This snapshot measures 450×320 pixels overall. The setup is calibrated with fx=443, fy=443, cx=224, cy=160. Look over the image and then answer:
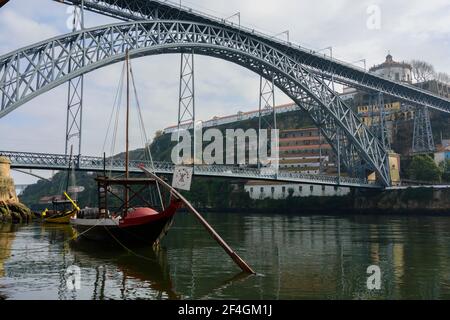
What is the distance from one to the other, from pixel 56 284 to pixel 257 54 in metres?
43.3

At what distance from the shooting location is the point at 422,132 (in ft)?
257

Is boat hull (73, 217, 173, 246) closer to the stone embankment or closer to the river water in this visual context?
the river water

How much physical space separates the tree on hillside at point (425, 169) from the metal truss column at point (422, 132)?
7110 mm

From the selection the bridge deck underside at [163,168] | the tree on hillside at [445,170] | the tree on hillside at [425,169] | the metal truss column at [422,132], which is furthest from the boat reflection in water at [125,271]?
the metal truss column at [422,132]

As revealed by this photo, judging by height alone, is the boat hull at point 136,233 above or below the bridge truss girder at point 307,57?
below

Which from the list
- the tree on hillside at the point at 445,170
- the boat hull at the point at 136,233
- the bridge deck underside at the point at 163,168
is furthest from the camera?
the tree on hillside at the point at 445,170

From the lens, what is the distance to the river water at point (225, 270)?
40.9 ft

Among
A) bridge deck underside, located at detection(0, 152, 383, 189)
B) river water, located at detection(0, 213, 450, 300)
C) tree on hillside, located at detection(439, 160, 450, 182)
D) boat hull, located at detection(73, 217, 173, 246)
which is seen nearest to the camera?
river water, located at detection(0, 213, 450, 300)

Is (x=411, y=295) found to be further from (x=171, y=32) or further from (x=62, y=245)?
(x=171, y=32)

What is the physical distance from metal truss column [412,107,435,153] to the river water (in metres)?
55.6

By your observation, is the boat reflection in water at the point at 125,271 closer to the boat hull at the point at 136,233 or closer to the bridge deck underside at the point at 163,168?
the boat hull at the point at 136,233

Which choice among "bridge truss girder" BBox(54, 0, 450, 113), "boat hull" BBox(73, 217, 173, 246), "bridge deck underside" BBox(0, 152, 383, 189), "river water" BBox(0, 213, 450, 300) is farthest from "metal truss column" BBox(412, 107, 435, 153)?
"boat hull" BBox(73, 217, 173, 246)

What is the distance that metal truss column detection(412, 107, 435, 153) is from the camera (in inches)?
2980
